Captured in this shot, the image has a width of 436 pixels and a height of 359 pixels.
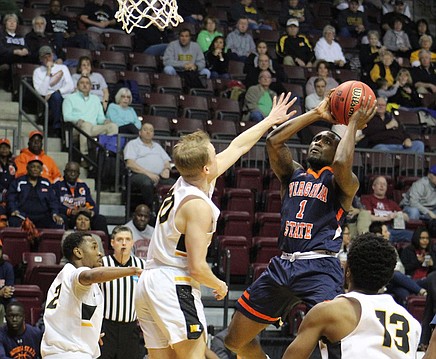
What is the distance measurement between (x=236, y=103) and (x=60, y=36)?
9.09ft

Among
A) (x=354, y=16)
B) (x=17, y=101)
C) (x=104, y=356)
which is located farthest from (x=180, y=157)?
(x=354, y=16)

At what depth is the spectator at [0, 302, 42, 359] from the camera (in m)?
9.23

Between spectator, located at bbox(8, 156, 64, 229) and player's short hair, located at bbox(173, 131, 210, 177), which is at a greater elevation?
player's short hair, located at bbox(173, 131, 210, 177)

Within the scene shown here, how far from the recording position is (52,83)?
13422 millimetres

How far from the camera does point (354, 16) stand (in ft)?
60.7

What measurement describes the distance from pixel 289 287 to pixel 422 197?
24.3ft

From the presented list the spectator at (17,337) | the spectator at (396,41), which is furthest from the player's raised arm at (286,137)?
the spectator at (396,41)

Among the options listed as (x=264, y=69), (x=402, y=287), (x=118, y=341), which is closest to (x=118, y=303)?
(x=118, y=341)

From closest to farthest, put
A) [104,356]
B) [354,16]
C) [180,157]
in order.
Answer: [180,157]
[104,356]
[354,16]

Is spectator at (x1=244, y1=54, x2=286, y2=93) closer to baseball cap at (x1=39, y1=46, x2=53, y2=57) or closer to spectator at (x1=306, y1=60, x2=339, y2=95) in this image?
spectator at (x1=306, y1=60, x2=339, y2=95)

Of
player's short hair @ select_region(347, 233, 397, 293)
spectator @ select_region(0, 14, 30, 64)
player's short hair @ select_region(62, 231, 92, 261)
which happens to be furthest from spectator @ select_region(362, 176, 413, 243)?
player's short hair @ select_region(347, 233, 397, 293)

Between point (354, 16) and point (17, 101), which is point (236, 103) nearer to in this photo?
point (17, 101)

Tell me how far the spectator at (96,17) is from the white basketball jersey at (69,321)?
9.48 meters

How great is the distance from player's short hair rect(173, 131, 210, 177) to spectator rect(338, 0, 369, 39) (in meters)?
13.2
